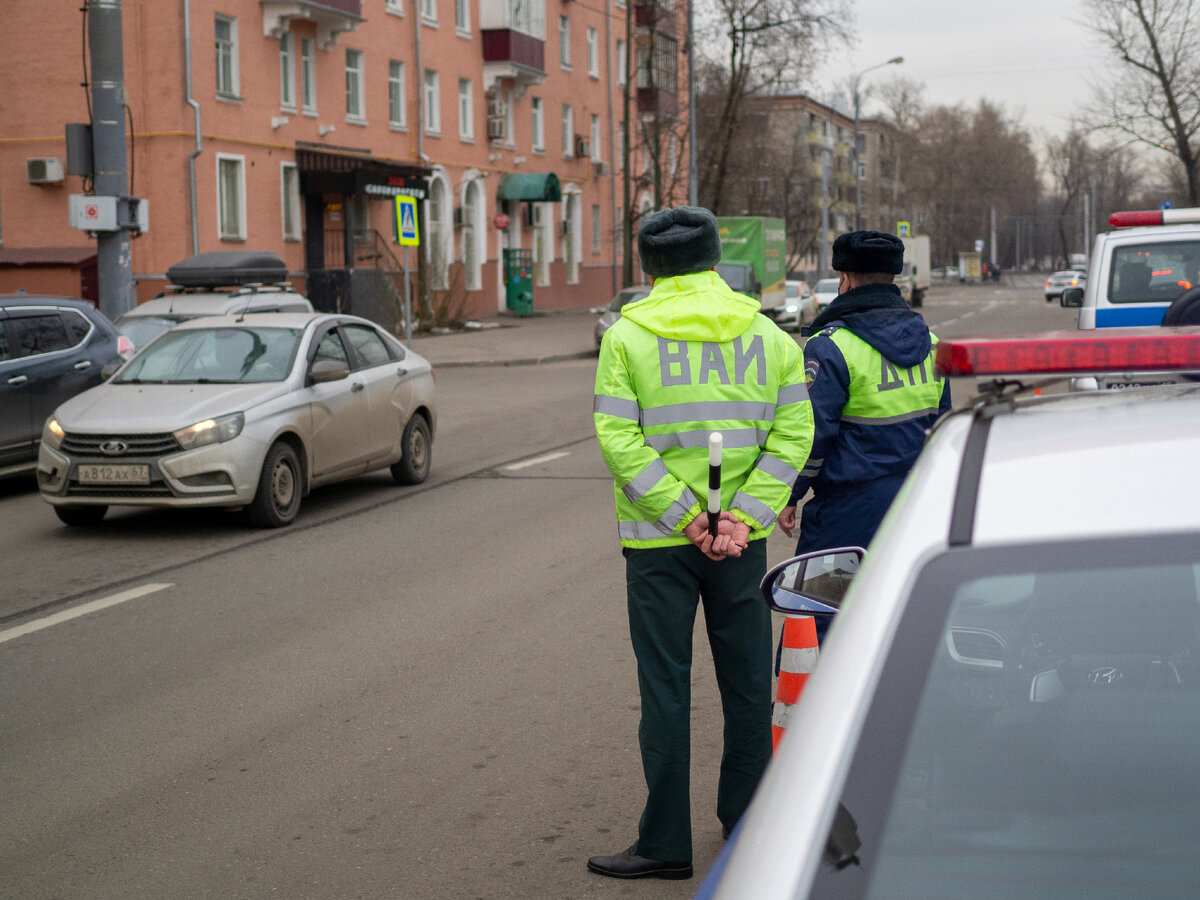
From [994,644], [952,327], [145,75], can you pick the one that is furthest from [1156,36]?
[994,644]

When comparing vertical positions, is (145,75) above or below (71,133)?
above

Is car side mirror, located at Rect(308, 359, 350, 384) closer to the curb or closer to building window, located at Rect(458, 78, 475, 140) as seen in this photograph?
the curb

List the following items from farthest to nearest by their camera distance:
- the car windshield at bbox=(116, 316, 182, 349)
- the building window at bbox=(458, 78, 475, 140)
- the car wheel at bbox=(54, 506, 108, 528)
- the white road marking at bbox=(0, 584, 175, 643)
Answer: the building window at bbox=(458, 78, 475, 140) < the car windshield at bbox=(116, 316, 182, 349) < the car wheel at bbox=(54, 506, 108, 528) < the white road marking at bbox=(0, 584, 175, 643)

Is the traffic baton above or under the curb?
above

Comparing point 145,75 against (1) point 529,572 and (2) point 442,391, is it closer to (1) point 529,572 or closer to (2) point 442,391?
(2) point 442,391

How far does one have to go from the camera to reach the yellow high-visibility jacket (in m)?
3.98

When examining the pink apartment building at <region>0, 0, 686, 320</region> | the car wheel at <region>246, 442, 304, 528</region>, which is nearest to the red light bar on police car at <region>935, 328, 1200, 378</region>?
the car wheel at <region>246, 442, 304, 528</region>

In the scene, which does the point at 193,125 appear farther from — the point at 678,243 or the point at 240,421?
the point at 678,243

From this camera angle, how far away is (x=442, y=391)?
22469 millimetres

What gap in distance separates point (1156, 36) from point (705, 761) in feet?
135

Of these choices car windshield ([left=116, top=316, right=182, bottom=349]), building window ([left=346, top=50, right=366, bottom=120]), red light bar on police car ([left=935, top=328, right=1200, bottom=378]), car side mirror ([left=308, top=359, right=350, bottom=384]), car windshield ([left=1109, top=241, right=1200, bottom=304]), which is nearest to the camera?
red light bar on police car ([left=935, top=328, right=1200, bottom=378])

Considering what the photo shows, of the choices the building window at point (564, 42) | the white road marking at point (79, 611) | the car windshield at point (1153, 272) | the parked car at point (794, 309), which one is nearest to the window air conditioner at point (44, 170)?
the parked car at point (794, 309)

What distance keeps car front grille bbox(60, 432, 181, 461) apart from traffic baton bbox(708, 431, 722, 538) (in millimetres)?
6809

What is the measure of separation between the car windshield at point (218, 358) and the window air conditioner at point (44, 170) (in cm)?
2059
